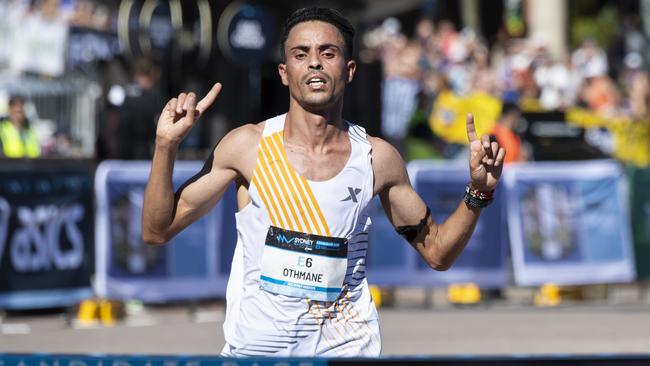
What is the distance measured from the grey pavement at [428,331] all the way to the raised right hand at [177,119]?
18.6ft

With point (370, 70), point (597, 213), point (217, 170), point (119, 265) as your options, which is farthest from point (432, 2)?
point (217, 170)

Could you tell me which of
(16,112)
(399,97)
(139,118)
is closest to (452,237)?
(139,118)

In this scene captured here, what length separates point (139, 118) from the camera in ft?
51.9

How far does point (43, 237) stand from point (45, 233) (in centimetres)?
4

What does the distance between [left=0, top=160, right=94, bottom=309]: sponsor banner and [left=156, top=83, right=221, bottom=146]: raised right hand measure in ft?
26.2

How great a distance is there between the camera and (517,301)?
15531 mm

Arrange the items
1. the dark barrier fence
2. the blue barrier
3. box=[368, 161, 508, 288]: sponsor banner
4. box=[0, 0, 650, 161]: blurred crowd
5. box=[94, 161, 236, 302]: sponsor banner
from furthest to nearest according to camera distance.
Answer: box=[0, 0, 650, 161]: blurred crowd < box=[368, 161, 508, 288]: sponsor banner < box=[94, 161, 236, 302]: sponsor banner < the dark barrier fence < the blue barrier

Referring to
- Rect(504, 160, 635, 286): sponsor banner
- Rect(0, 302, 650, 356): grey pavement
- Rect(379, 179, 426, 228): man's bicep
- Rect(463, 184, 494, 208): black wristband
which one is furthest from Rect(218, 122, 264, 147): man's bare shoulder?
Rect(504, 160, 635, 286): sponsor banner

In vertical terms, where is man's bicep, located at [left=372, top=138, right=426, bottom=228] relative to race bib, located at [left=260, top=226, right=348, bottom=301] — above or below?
above

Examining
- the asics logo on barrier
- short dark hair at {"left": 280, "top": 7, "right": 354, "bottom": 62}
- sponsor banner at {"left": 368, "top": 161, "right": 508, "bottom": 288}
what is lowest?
sponsor banner at {"left": 368, "top": 161, "right": 508, "bottom": 288}

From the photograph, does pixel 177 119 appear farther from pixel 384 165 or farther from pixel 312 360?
pixel 312 360

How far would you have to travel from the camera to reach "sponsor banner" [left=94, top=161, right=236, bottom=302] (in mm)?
13148

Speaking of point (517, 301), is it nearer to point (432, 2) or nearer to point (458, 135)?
point (458, 135)

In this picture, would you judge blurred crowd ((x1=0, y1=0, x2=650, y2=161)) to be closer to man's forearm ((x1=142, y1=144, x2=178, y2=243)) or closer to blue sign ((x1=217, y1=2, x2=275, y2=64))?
blue sign ((x1=217, y1=2, x2=275, y2=64))
